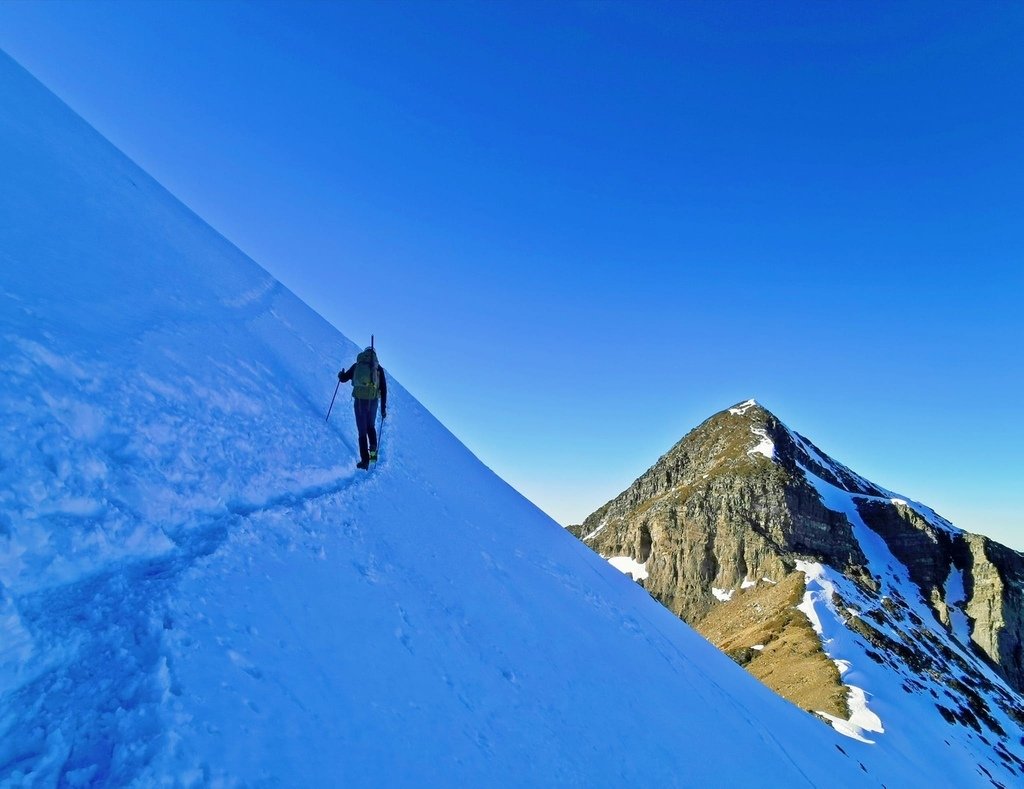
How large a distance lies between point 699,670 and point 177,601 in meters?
11.6

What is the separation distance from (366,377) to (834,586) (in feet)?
222

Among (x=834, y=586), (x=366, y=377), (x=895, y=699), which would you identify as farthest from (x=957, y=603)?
(x=366, y=377)

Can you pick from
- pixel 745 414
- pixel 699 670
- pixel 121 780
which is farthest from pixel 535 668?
pixel 745 414

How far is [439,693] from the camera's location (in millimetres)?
5301

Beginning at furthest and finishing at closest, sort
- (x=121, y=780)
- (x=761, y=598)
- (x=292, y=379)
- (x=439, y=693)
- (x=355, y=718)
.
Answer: (x=761, y=598) → (x=292, y=379) → (x=439, y=693) → (x=355, y=718) → (x=121, y=780)

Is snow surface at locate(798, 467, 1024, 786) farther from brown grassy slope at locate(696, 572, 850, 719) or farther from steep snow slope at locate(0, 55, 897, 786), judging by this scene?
steep snow slope at locate(0, 55, 897, 786)

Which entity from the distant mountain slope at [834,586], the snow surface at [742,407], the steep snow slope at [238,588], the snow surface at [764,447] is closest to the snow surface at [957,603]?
the distant mountain slope at [834,586]

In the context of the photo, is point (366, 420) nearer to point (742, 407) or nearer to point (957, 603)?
point (957, 603)

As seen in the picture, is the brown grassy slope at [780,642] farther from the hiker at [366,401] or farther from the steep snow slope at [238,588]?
the hiker at [366,401]

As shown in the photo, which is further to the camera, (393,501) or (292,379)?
(292,379)

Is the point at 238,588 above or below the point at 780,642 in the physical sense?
below

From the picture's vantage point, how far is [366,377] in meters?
10.7

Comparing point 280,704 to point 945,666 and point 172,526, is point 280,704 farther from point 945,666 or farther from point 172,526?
point 945,666

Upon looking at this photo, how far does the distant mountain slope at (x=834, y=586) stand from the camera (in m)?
40.5
